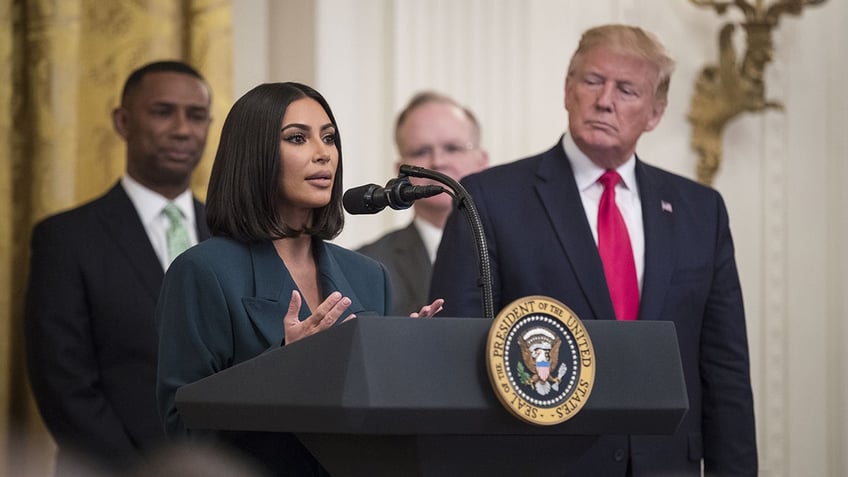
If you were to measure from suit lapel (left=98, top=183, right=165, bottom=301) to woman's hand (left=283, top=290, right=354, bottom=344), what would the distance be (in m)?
1.89

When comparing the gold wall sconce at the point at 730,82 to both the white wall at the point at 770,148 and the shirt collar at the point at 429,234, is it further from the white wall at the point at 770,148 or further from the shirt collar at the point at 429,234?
the shirt collar at the point at 429,234

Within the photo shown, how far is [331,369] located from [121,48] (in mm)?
3145

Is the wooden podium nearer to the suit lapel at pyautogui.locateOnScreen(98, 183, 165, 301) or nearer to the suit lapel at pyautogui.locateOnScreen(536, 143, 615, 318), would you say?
the suit lapel at pyautogui.locateOnScreen(536, 143, 615, 318)

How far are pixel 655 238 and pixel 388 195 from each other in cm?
134

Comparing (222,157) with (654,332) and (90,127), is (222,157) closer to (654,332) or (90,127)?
(654,332)

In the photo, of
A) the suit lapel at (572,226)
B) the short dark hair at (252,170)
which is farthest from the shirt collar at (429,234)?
the short dark hair at (252,170)

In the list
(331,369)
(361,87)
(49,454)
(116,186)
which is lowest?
(49,454)

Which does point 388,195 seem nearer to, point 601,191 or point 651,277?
point 651,277

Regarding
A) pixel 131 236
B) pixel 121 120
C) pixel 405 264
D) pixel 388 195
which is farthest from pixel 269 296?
pixel 405 264

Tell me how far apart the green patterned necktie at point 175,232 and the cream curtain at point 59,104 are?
0.55 meters

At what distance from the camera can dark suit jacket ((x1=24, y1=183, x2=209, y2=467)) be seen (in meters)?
3.92

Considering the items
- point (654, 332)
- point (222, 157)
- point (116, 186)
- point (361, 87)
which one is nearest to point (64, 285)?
point (116, 186)

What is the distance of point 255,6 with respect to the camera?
5.46 metres

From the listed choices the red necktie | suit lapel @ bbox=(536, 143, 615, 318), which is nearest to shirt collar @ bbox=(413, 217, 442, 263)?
suit lapel @ bbox=(536, 143, 615, 318)
